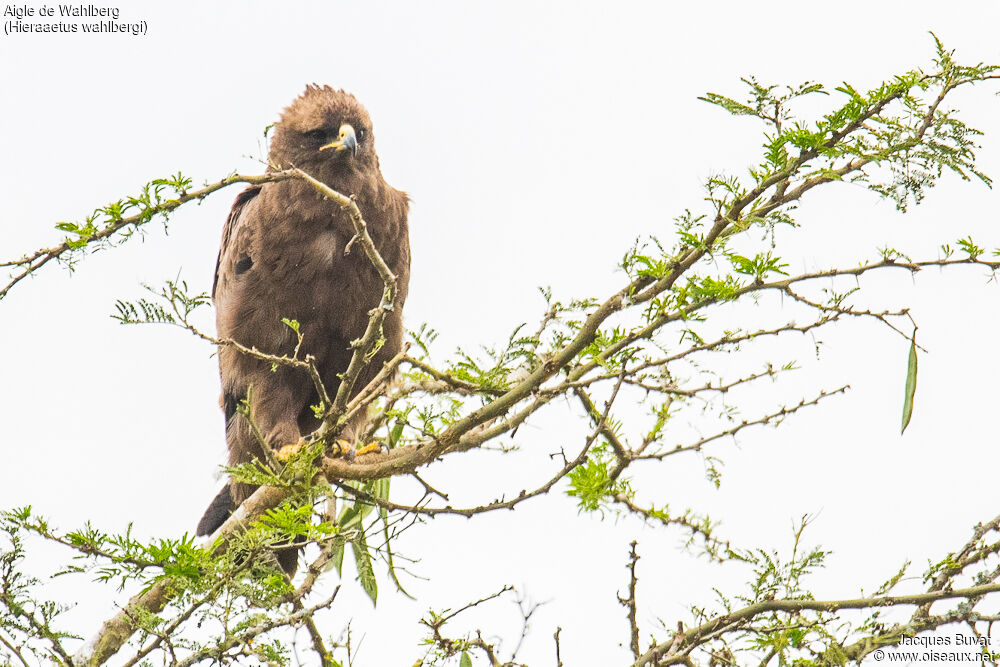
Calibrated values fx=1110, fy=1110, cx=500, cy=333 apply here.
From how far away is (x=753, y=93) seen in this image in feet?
9.79

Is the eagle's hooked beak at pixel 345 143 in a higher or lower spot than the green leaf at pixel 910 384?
higher

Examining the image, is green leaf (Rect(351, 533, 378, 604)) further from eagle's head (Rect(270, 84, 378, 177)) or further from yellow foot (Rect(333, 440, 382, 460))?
eagle's head (Rect(270, 84, 378, 177))

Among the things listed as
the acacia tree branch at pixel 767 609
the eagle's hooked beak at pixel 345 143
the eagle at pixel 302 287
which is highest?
the eagle's hooked beak at pixel 345 143

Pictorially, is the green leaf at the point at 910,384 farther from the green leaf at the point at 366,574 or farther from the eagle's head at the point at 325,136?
the eagle's head at the point at 325,136

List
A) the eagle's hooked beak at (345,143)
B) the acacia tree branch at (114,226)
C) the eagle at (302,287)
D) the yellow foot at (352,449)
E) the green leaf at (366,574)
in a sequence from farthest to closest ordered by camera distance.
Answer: the eagle's hooked beak at (345,143) → the eagle at (302,287) → the yellow foot at (352,449) → the green leaf at (366,574) → the acacia tree branch at (114,226)

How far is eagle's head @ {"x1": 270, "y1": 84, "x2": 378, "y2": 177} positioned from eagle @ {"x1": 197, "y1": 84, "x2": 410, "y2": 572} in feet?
0.04

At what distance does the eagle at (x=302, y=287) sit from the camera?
5.27m

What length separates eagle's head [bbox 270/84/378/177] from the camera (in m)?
5.58

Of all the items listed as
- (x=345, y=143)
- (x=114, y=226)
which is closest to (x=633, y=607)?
(x=114, y=226)

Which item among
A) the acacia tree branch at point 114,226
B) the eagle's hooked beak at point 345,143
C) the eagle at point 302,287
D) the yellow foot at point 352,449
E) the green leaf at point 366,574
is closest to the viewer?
the acacia tree branch at point 114,226

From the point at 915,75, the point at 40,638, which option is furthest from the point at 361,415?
the point at 915,75

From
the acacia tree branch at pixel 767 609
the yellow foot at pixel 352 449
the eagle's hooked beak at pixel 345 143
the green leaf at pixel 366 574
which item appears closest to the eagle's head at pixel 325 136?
the eagle's hooked beak at pixel 345 143

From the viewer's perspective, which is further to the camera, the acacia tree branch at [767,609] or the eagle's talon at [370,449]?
the eagle's talon at [370,449]

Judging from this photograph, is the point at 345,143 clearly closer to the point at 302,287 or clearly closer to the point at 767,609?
the point at 302,287
